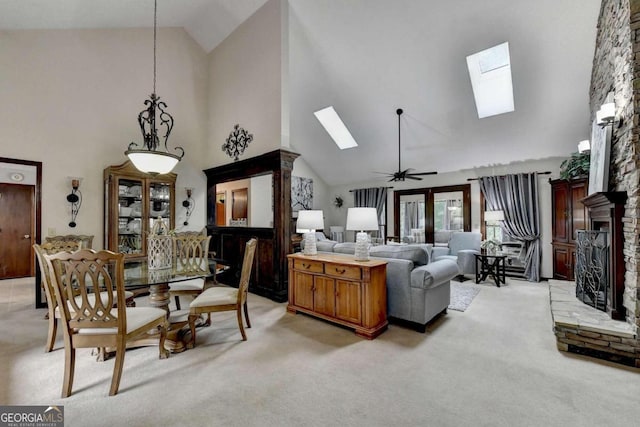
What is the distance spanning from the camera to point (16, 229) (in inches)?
198

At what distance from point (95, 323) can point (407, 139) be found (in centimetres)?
623

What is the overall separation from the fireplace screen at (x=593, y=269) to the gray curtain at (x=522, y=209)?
2.35 m

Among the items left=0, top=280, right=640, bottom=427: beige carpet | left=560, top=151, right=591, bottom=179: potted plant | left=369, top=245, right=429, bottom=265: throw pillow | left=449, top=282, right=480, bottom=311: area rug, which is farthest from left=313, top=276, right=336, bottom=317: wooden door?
left=560, top=151, right=591, bottom=179: potted plant

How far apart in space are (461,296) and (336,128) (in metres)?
4.82

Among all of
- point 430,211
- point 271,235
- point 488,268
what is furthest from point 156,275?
point 430,211

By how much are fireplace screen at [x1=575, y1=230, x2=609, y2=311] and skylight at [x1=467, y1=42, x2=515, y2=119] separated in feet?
8.95

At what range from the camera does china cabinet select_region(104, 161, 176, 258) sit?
Answer: 4.50 m

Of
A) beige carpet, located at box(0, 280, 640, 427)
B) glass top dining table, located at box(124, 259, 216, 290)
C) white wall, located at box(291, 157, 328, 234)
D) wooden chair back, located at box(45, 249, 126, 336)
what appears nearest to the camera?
beige carpet, located at box(0, 280, 640, 427)

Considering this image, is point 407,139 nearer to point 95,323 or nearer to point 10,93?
point 95,323

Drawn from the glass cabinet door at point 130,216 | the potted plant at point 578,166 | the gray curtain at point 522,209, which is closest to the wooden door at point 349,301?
the glass cabinet door at point 130,216

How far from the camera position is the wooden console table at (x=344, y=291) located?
Result: 2.94m

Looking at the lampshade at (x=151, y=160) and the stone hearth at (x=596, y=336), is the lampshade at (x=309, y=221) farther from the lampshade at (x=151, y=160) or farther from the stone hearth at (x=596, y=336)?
the stone hearth at (x=596, y=336)

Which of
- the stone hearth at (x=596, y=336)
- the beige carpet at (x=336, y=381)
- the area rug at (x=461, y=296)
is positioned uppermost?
the stone hearth at (x=596, y=336)

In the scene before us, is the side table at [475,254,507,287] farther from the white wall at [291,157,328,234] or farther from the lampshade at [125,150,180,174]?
the lampshade at [125,150,180,174]
